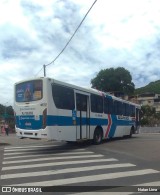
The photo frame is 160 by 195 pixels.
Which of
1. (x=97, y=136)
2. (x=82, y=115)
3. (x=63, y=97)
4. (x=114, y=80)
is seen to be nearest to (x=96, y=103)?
(x=97, y=136)

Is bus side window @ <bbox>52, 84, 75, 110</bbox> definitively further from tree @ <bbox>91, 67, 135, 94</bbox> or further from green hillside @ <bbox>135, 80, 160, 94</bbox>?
green hillside @ <bbox>135, 80, 160, 94</bbox>

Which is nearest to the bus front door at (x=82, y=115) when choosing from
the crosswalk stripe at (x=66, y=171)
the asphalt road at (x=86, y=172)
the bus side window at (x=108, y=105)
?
the bus side window at (x=108, y=105)

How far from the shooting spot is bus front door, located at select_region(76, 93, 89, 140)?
750 inches

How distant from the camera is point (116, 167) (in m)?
12.0

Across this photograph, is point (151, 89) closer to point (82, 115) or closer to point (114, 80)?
point (114, 80)

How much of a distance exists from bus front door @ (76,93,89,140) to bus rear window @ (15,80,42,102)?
8.36 feet

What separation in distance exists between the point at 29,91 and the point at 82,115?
3319mm

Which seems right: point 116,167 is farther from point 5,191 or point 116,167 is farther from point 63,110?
point 63,110

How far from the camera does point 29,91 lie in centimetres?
1756

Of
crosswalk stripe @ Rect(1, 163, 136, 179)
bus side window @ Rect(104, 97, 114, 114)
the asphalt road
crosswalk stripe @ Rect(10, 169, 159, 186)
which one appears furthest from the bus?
crosswalk stripe @ Rect(10, 169, 159, 186)

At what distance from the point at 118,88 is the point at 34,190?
85.1 meters

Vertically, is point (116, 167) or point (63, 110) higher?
point (63, 110)

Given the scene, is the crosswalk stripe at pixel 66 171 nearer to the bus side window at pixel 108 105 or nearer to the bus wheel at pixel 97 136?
the bus wheel at pixel 97 136

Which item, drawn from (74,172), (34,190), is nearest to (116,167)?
(74,172)
